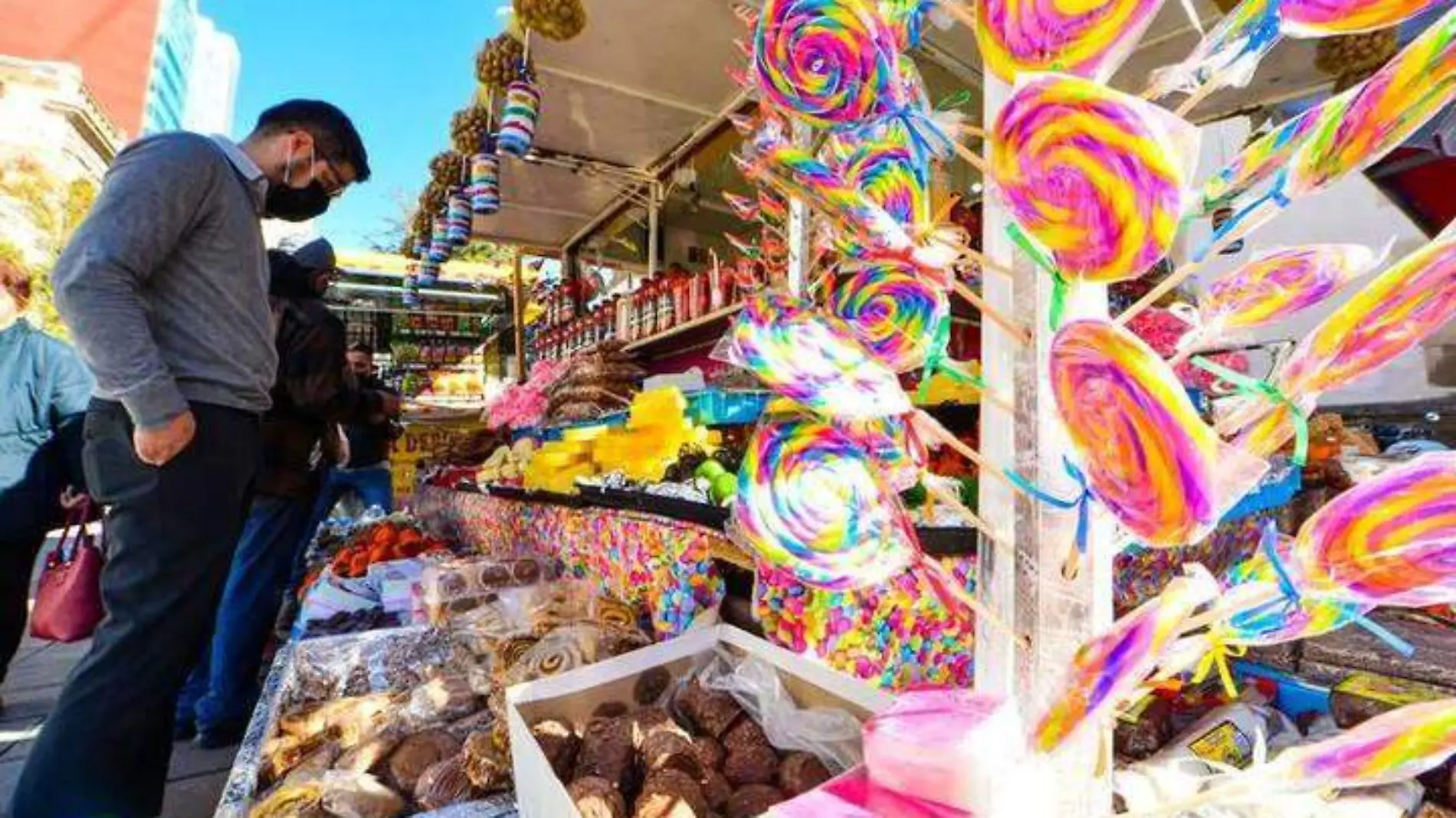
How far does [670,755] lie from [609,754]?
86 millimetres

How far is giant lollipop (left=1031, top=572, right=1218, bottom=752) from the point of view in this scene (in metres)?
0.46

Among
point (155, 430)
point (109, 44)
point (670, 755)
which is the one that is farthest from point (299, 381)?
point (109, 44)

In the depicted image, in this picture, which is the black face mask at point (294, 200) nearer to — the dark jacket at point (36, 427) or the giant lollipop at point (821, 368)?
the dark jacket at point (36, 427)

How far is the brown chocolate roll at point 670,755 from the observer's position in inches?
36.1

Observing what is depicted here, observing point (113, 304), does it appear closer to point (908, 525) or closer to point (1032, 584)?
point (908, 525)

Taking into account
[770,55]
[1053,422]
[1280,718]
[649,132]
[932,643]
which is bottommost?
[1280,718]

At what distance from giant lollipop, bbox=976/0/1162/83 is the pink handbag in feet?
9.59

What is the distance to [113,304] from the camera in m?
1.41

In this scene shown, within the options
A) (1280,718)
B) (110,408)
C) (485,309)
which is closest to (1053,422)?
(1280,718)

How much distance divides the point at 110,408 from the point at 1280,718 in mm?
2494

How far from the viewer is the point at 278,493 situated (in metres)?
2.58

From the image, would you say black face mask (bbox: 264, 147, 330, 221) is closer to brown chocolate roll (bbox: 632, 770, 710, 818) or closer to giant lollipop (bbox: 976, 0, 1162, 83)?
brown chocolate roll (bbox: 632, 770, 710, 818)

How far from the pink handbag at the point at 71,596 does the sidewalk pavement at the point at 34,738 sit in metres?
0.40

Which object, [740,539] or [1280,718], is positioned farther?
[1280,718]
